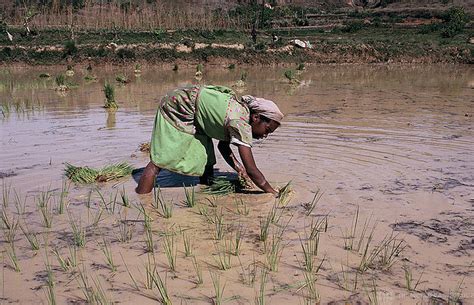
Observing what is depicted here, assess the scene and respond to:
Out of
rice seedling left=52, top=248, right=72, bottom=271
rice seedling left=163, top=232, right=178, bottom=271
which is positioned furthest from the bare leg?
rice seedling left=52, top=248, right=72, bottom=271

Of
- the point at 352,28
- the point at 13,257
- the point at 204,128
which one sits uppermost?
the point at 352,28

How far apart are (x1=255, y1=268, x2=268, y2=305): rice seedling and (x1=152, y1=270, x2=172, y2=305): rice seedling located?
1.43 feet

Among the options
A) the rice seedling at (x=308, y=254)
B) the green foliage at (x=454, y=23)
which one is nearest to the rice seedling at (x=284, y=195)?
the rice seedling at (x=308, y=254)

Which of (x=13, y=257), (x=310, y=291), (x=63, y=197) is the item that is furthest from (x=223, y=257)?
(x=63, y=197)

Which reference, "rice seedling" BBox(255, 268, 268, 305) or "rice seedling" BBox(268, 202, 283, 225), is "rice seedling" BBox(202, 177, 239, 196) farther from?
"rice seedling" BBox(255, 268, 268, 305)

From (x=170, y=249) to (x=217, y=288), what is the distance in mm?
597

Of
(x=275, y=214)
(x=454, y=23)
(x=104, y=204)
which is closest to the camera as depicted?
(x=275, y=214)

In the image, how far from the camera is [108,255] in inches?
130

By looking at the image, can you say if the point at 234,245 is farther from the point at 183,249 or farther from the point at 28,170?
the point at 28,170

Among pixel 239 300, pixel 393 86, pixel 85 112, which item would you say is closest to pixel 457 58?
pixel 393 86

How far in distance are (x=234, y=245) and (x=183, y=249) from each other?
320 millimetres

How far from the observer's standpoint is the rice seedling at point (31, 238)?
3492 mm

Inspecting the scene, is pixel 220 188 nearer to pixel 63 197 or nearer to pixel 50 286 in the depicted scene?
pixel 63 197

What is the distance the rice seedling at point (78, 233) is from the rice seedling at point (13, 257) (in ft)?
1.22
